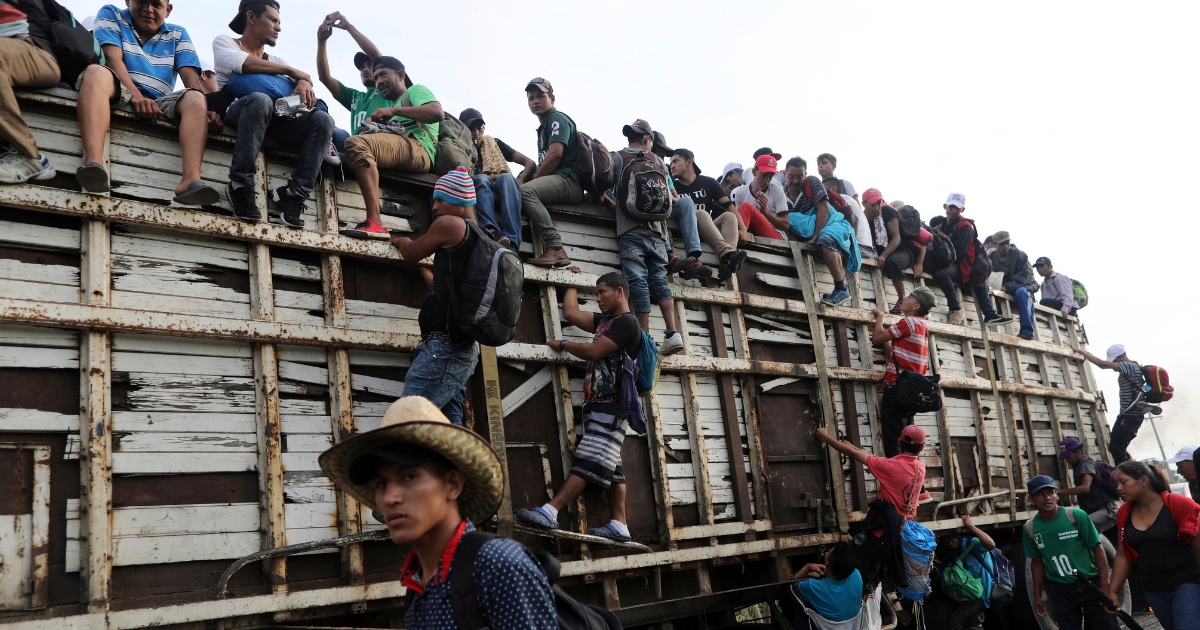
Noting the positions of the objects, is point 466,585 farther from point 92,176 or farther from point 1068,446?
point 1068,446

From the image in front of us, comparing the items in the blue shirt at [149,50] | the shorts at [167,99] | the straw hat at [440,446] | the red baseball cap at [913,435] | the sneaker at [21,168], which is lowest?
the straw hat at [440,446]

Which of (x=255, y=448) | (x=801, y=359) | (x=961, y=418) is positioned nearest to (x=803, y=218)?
(x=801, y=359)

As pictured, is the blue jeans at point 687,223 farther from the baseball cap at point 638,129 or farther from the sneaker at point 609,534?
the sneaker at point 609,534

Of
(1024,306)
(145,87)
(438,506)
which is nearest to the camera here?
(438,506)

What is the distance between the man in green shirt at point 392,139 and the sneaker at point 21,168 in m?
1.39

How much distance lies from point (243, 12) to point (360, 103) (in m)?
1.29

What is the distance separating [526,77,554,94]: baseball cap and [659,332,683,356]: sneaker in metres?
2.26

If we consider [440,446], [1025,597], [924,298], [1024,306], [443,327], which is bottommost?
[1025,597]

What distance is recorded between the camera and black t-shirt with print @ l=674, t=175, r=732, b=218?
763 centimetres

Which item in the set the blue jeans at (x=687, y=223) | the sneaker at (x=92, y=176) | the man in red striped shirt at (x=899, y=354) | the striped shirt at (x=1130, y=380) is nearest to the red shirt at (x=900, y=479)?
the man in red striped shirt at (x=899, y=354)

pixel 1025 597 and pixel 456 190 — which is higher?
pixel 456 190

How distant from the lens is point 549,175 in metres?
5.91

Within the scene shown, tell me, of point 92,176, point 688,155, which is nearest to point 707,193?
point 688,155

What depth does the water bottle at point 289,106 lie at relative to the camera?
451 cm
